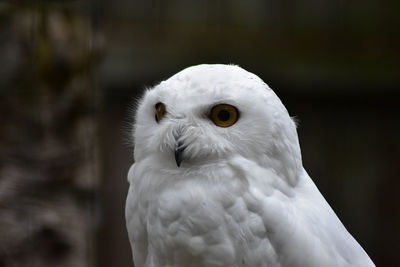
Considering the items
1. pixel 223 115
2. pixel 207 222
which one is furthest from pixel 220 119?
pixel 207 222

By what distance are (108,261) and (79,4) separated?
1894 millimetres

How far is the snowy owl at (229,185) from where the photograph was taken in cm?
213

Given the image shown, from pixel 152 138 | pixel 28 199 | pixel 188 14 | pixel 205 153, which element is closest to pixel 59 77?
pixel 28 199

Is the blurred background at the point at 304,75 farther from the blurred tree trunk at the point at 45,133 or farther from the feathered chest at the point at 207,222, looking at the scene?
the feathered chest at the point at 207,222

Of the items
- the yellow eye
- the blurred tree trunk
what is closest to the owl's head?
the yellow eye

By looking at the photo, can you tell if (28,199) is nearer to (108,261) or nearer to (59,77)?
(59,77)

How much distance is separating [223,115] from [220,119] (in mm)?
16

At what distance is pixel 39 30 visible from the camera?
2770 millimetres

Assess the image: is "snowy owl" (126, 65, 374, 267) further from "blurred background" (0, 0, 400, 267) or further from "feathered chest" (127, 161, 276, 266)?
"blurred background" (0, 0, 400, 267)

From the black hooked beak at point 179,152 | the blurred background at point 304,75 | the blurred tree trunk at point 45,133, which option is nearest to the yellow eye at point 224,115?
the black hooked beak at point 179,152

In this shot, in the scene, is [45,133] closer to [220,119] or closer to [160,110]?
[160,110]

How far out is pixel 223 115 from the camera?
2.17 metres

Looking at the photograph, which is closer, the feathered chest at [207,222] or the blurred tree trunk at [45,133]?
the feathered chest at [207,222]

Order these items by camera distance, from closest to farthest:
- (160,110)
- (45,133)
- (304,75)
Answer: (160,110), (45,133), (304,75)
